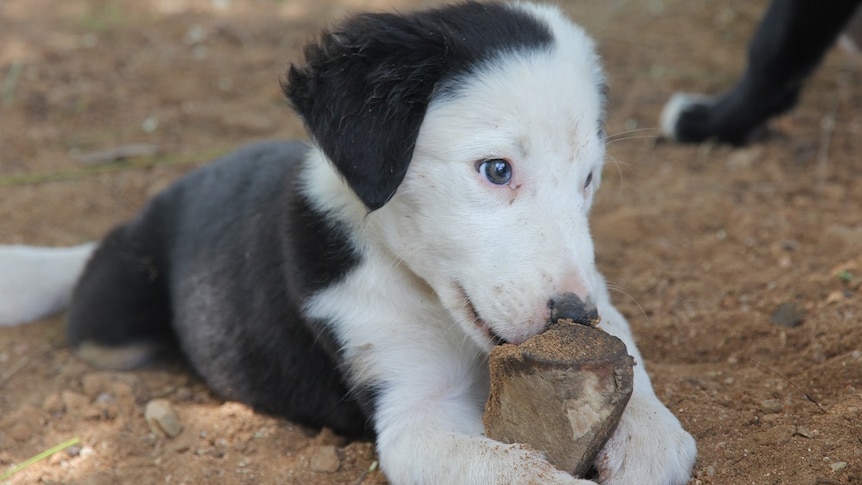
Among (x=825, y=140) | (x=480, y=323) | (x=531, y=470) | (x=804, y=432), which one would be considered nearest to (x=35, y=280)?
(x=480, y=323)

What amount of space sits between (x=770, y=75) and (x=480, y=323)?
10.4 feet

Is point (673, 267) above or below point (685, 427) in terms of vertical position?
below

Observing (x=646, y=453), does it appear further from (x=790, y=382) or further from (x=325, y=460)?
(x=325, y=460)

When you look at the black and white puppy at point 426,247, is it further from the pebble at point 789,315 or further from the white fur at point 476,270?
the pebble at point 789,315

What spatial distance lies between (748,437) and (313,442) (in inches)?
50.9

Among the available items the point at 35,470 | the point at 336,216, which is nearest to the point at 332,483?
the point at 336,216

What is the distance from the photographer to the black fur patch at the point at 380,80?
2.47 metres

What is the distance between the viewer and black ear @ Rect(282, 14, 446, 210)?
2.47 m

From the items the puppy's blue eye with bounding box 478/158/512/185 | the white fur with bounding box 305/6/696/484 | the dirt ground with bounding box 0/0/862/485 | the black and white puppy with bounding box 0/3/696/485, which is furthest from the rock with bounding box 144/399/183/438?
the puppy's blue eye with bounding box 478/158/512/185

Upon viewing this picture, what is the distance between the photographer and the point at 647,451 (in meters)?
2.39

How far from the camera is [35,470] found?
296 centimetres

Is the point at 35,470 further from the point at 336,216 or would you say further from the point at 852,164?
the point at 852,164

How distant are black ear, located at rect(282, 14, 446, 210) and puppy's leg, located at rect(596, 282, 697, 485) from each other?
835mm

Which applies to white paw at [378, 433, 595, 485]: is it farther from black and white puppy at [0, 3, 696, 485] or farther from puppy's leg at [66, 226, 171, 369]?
puppy's leg at [66, 226, 171, 369]
